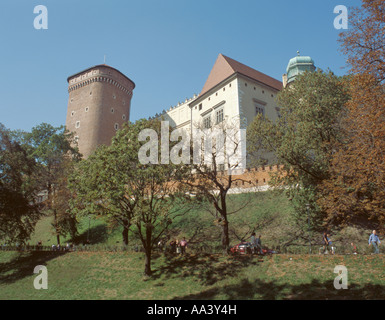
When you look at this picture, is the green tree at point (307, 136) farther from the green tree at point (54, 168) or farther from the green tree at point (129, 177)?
the green tree at point (54, 168)

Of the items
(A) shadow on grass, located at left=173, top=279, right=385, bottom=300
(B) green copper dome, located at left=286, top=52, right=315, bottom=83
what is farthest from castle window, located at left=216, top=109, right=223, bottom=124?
(A) shadow on grass, located at left=173, top=279, right=385, bottom=300

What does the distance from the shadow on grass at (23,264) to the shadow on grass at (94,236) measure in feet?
15.5

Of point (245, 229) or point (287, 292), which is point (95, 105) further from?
point (287, 292)

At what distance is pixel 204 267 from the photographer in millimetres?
17781

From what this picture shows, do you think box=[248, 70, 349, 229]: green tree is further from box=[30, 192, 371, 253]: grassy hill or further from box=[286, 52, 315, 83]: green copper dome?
box=[286, 52, 315, 83]: green copper dome

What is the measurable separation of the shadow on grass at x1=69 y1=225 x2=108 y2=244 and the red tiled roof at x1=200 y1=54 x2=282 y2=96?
78.1 ft

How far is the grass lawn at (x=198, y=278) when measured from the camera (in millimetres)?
13633

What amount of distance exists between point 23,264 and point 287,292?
20.5 m

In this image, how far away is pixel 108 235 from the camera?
96.2 feet

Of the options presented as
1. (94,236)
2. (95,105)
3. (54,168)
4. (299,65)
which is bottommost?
(94,236)

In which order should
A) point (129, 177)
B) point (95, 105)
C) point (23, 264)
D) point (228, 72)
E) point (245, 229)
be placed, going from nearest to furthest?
point (129, 177) → point (23, 264) → point (245, 229) → point (228, 72) → point (95, 105)

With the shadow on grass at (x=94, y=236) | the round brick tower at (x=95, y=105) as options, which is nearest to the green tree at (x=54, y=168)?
the shadow on grass at (x=94, y=236)

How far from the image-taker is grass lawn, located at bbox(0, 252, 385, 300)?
44.7 ft

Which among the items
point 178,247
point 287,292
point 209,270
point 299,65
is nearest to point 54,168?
point 178,247
